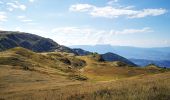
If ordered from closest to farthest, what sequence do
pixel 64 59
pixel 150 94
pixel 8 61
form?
pixel 150 94 < pixel 8 61 < pixel 64 59

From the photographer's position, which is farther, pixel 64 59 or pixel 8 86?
pixel 64 59

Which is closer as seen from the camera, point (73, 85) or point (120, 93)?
point (120, 93)

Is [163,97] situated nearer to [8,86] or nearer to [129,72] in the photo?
[8,86]

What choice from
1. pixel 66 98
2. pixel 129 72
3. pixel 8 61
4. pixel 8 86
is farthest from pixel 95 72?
pixel 66 98

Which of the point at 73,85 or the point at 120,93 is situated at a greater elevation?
the point at 120,93

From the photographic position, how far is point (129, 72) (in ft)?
429

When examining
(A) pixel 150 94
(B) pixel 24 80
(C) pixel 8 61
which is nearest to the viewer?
(A) pixel 150 94

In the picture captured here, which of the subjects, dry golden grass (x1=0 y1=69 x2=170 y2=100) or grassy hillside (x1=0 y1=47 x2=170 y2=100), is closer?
dry golden grass (x1=0 y1=69 x2=170 y2=100)

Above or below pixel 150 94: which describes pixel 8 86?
below

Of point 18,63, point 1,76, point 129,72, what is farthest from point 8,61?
point 129,72

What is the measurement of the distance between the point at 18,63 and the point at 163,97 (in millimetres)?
85140

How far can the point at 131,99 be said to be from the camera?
13438 mm

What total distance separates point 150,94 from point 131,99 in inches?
53.9

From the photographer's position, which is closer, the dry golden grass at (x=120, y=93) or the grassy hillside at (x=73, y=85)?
the dry golden grass at (x=120, y=93)
